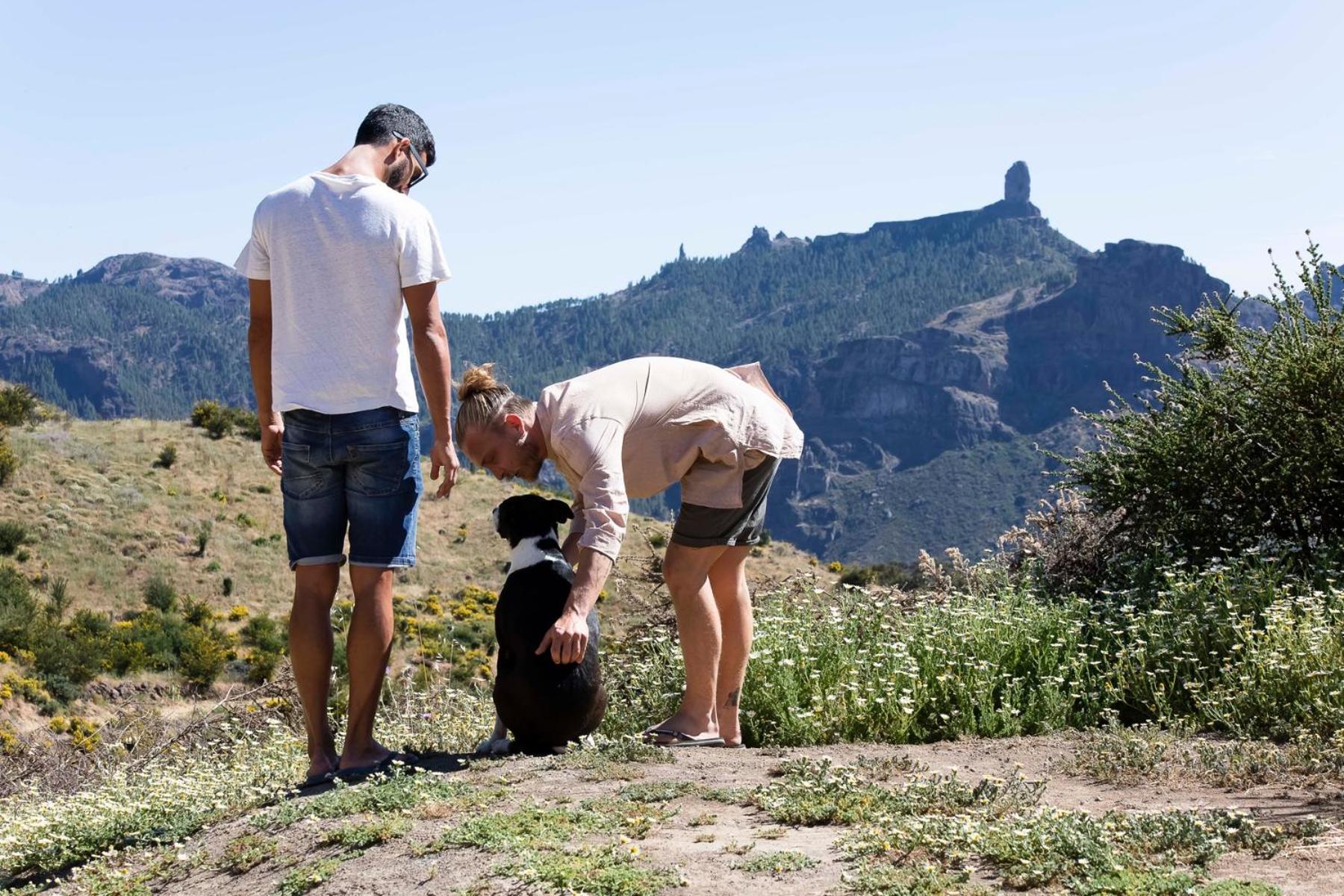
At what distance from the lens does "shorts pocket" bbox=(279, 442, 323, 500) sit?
165 inches

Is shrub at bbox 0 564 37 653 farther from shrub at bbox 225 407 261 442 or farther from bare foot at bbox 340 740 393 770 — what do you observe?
bare foot at bbox 340 740 393 770

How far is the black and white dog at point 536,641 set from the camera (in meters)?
4.43

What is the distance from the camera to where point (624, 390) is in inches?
175

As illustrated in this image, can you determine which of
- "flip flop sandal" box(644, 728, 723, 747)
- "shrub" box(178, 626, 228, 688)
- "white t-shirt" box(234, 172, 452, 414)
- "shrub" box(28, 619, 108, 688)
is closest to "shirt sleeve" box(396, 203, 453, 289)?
"white t-shirt" box(234, 172, 452, 414)

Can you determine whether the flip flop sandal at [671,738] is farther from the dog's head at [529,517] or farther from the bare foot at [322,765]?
the bare foot at [322,765]

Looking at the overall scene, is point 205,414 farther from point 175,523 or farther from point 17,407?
point 175,523

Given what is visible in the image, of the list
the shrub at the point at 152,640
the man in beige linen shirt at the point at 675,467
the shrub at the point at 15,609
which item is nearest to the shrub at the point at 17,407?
the shrub at the point at 15,609

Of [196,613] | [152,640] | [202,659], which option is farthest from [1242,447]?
[196,613]

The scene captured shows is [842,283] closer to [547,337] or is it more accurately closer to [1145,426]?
[547,337]

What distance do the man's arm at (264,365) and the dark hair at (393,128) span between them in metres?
0.61

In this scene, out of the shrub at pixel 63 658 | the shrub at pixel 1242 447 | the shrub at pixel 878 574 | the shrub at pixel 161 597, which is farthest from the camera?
the shrub at pixel 161 597

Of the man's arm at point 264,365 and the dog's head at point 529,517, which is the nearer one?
the man's arm at point 264,365

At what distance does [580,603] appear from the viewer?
13.4 ft

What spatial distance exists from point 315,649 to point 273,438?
740 millimetres
